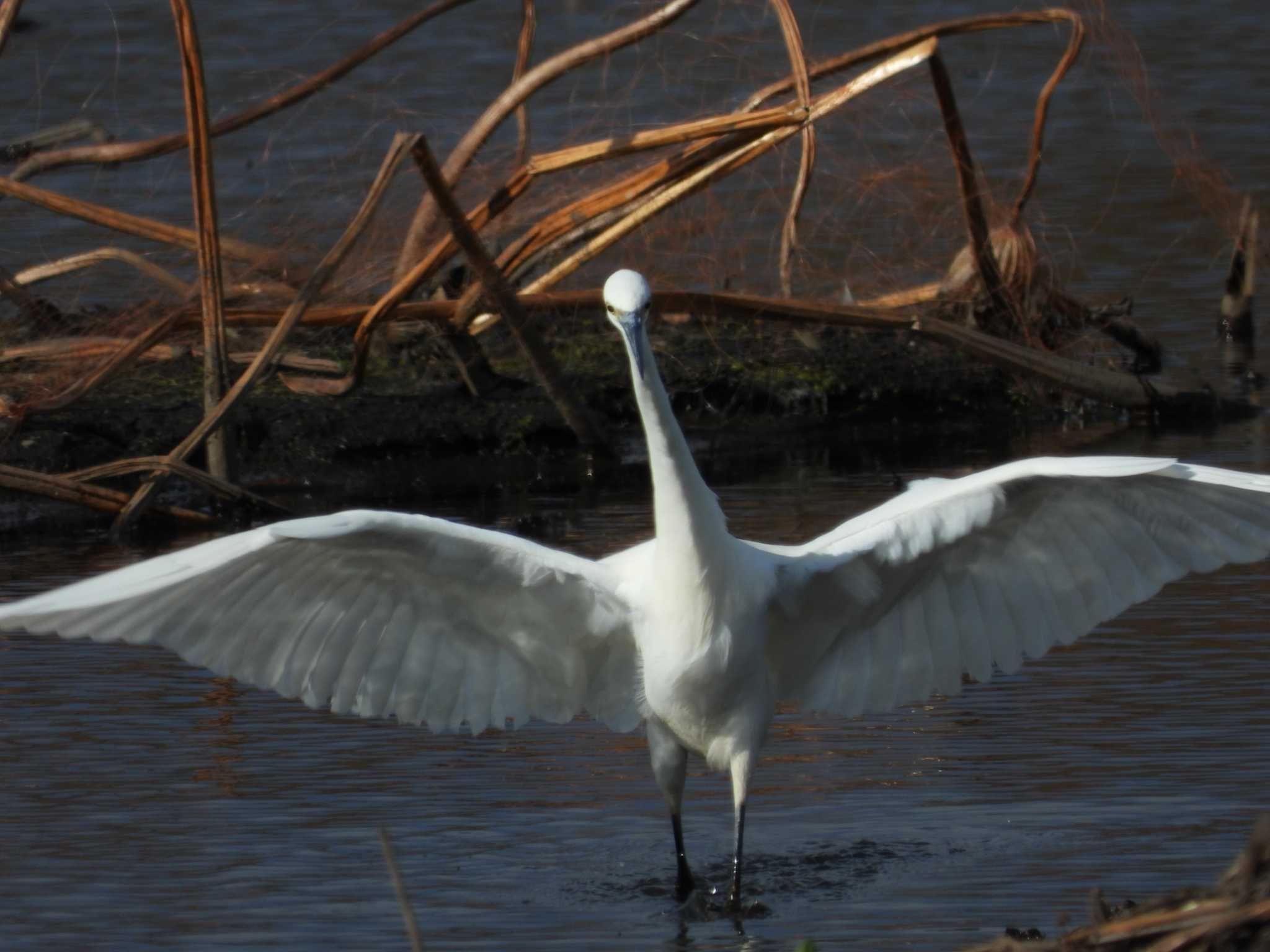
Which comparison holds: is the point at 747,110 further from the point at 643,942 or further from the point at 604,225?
the point at 643,942

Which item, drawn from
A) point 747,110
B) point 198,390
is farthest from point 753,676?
point 198,390

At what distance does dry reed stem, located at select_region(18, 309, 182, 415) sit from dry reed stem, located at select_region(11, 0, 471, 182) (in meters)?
1.36

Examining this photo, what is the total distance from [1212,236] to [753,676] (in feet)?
32.3

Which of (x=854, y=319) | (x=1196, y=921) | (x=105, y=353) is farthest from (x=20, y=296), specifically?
(x=1196, y=921)

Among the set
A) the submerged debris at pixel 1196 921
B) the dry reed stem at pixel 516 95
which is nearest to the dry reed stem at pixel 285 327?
the dry reed stem at pixel 516 95

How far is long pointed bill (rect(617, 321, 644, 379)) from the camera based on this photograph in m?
4.41

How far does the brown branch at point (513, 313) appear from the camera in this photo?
7.69m

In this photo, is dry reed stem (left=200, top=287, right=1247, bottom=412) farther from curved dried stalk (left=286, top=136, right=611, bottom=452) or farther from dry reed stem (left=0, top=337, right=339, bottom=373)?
dry reed stem (left=0, top=337, right=339, bottom=373)

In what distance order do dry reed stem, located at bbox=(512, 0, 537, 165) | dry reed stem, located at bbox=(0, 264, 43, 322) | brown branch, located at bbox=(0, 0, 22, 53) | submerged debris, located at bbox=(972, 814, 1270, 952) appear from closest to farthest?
submerged debris, located at bbox=(972, 814, 1270, 952), brown branch, located at bbox=(0, 0, 22, 53), dry reed stem, located at bbox=(0, 264, 43, 322), dry reed stem, located at bbox=(512, 0, 537, 165)

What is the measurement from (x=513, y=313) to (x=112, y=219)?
5.91 feet

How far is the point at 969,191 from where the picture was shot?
9.25 metres

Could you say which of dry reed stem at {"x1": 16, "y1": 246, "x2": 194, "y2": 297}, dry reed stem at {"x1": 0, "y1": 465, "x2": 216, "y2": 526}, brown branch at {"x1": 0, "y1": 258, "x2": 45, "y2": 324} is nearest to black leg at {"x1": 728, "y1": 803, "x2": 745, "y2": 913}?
dry reed stem at {"x1": 0, "y1": 465, "x2": 216, "y2": 526}

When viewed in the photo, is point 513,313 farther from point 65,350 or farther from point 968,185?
point 968,185

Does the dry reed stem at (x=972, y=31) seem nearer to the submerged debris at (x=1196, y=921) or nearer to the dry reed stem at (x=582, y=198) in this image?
the dry reed stem at (x=582, y=198)
